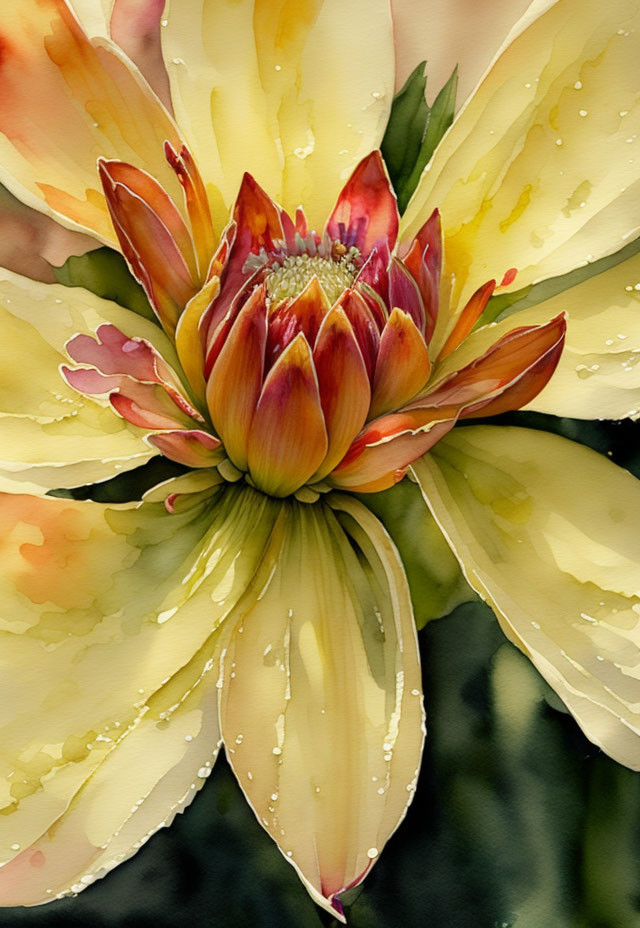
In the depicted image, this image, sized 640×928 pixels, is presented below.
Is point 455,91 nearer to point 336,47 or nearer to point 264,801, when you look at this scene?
point 336,47


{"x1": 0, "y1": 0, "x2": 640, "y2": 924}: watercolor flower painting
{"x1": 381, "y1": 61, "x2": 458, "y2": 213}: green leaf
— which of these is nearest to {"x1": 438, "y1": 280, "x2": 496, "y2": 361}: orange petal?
{"x1": 0, "y1": 0, "x2": 640, "y2": 924}: watercolor flower painting

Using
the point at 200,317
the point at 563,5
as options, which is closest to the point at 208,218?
the point at 200,317

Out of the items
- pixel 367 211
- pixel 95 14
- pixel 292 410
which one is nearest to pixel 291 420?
pixel 292 410

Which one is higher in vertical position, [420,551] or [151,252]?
[151,252]

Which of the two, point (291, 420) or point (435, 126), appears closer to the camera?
point (291, 420)

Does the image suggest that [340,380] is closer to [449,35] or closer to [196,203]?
[196,203]

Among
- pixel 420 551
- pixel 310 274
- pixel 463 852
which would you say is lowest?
pixel 463 852

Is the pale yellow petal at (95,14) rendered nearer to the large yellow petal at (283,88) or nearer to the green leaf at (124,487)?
the large yellow petal at (283,88)
